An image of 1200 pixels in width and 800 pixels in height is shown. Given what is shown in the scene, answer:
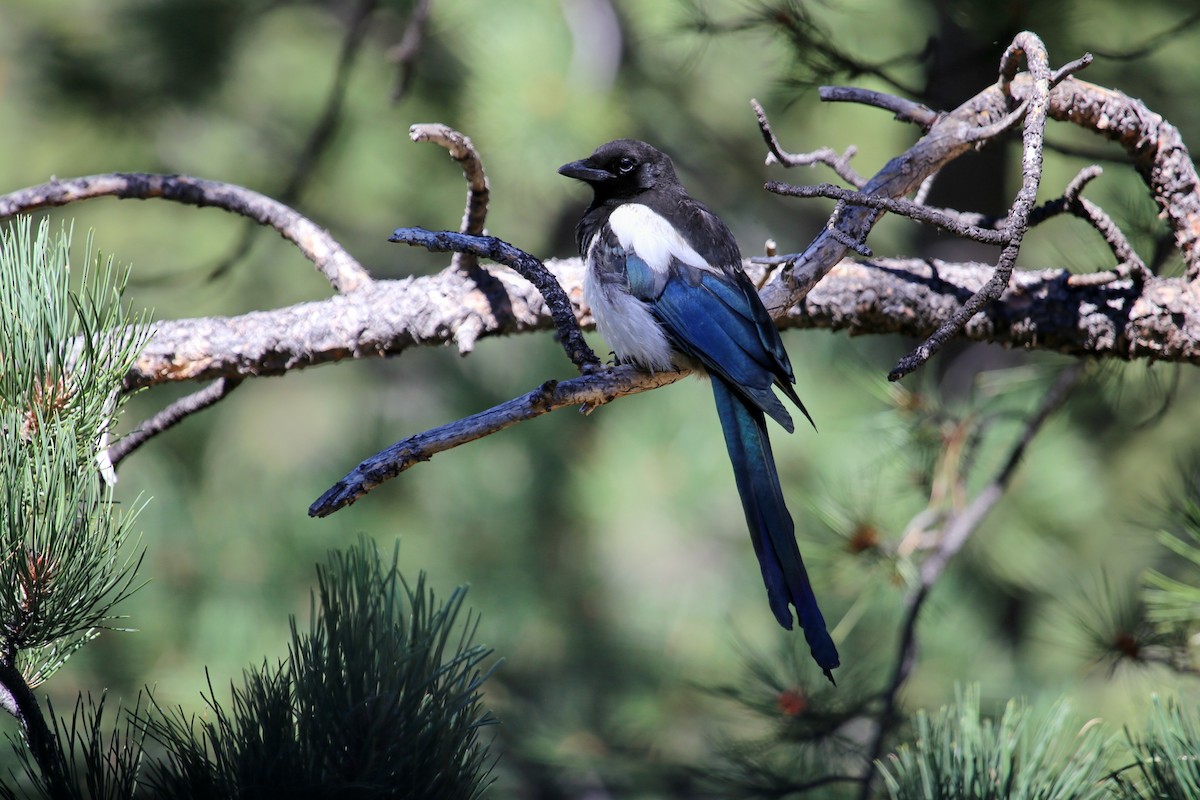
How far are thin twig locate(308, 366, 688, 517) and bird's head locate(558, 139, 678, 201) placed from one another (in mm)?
810

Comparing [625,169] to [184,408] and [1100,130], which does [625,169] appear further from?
[184,408]

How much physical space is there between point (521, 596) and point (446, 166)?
164 centimetres

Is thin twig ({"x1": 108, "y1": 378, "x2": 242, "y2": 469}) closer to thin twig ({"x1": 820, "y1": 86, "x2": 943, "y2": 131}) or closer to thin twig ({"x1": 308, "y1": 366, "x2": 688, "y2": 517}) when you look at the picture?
thin twig ({"x1": 308, "y1": 366, "x2": 688, "y2": 517})

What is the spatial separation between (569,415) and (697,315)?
1825mm

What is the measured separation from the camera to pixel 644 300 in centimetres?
204

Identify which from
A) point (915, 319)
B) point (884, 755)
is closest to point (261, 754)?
point (915, 319)

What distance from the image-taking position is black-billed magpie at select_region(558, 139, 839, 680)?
5.41 feet

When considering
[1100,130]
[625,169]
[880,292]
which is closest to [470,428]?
[880,292]

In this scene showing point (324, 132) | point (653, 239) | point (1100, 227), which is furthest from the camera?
point (324, 132)

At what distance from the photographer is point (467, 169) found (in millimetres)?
1907

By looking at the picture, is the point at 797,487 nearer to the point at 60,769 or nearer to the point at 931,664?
the point at 931,664

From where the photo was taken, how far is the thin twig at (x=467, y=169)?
1.72 m

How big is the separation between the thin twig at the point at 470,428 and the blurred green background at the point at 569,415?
1.17 m

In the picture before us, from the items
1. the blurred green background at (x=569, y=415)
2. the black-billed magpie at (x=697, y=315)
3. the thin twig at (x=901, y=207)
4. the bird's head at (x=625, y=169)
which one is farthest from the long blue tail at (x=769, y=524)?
the blurred green background at (x=569, y=415)
